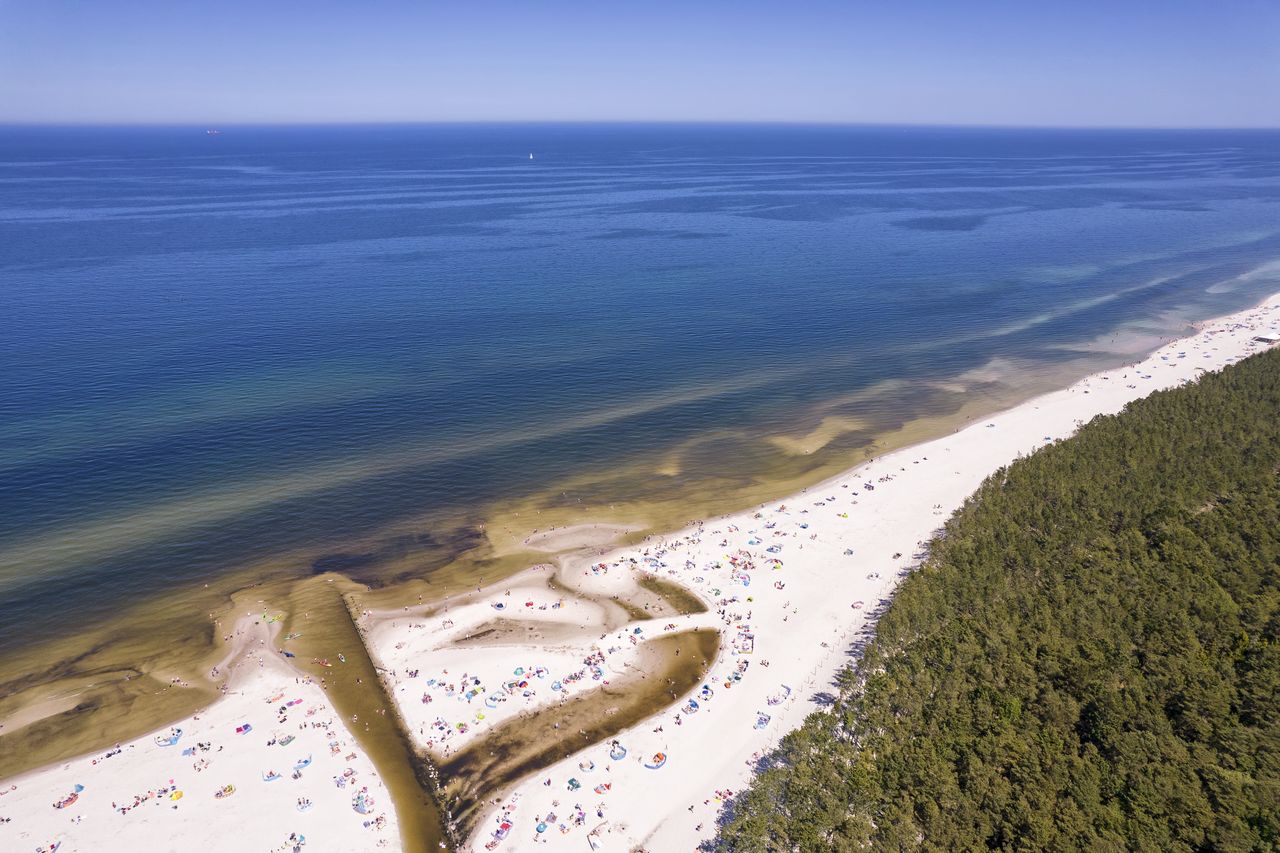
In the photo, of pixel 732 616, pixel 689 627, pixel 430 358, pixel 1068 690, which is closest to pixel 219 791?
pixel 689 627

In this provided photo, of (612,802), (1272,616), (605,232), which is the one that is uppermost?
(605,232)

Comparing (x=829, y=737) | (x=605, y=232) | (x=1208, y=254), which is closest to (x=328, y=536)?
(x=829, y=737)

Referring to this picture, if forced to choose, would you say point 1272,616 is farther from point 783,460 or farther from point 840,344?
point 840,344

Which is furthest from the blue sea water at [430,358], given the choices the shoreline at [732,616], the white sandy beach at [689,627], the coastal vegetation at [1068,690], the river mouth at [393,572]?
Result: the coastal vegetation at [1068,690]

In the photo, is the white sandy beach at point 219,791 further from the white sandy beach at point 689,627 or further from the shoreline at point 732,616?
the white sandy beach at point 689,627

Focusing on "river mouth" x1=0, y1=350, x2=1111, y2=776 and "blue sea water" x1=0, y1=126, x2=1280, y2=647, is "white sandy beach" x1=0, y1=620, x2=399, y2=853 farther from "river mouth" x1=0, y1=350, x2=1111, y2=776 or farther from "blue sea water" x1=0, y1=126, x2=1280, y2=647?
"blue sea water" x1=0, y1=126, x2=1280, y2=647

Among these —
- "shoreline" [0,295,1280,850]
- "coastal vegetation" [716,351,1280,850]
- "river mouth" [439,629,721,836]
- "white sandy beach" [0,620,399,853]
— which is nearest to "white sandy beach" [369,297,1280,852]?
"shoreline" [0,295,1280,850]
